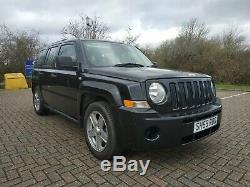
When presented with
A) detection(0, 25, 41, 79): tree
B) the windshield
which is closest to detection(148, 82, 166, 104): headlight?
the windshield

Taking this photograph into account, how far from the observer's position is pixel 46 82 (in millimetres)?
5297

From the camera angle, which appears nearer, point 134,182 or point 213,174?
point 134,182

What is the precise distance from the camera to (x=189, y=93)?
3.17m

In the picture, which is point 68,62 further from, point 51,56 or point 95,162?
point 95,162

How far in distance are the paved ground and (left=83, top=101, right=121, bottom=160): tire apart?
7.1 inches

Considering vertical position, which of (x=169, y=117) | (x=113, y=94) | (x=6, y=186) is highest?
(x=113, y=94)

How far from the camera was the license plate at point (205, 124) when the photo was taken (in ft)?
10.2

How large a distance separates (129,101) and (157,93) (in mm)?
353

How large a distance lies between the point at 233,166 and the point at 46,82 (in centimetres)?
397

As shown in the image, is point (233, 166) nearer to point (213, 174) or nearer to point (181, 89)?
point (213, 174)

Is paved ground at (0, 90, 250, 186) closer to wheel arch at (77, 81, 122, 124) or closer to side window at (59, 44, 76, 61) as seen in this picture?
wheel arch at (77, 81, 122, 124)

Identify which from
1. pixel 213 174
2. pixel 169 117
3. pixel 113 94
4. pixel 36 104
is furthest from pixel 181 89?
pixel 36 104

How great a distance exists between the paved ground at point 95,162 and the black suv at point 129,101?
0.38 metres

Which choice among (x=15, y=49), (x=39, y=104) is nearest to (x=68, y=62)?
(x=39, y=104)
